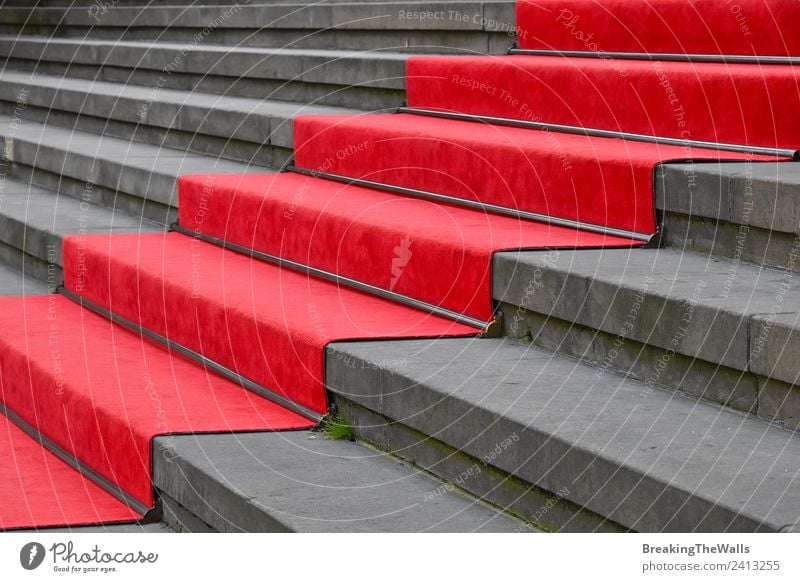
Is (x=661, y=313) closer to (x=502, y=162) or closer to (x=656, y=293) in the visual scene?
(x=656, y=293)

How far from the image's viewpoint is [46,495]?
2.18 m

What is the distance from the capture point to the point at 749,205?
1.89m

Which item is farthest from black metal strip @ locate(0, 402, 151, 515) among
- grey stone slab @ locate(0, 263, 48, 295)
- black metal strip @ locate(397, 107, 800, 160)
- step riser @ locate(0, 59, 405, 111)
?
step riser @ locate(0, 59, 405, 111)

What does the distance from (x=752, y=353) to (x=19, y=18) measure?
585 centimetres

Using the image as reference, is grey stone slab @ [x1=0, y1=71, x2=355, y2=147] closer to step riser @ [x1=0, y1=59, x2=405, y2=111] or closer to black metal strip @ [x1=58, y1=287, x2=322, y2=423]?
step riser @ [x1=0, y1=59, x2=405, y2=111]

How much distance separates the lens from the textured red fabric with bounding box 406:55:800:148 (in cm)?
217

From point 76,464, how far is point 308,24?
2236mm

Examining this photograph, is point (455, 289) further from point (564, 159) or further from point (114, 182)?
point (114, 182)

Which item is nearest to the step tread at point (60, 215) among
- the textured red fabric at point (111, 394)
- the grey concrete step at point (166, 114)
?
the grey concrete step at point (166, 114)
